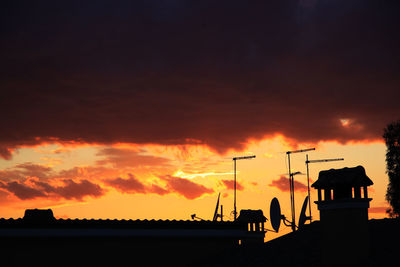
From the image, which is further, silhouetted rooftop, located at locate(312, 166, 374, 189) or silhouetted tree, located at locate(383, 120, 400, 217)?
silhouetted tree, located at locate(383, 120, 400, 217)

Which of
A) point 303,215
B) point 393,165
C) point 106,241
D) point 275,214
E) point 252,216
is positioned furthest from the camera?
point 393,165

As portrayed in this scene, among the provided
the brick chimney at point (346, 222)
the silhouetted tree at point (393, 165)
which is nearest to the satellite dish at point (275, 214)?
the brick chimney at point (346, 222)

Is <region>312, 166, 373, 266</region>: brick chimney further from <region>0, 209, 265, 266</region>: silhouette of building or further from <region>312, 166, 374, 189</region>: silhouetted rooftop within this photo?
<region>0, 209, 265, 266</region>: silhouette of building

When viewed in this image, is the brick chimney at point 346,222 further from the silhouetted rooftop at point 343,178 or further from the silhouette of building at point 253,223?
the silhouette of building at point 253,223

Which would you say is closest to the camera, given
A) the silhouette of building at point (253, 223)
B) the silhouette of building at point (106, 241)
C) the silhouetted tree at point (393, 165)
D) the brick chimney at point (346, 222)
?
the brick chimney at point (346, 222)

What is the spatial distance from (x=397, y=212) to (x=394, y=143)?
935 centimetres

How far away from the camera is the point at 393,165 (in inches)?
2665

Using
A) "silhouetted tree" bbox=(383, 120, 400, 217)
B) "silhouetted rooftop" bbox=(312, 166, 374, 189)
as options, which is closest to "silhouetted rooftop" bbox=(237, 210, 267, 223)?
"silhouetted rooftop" bbox=(312, 166, 374, 189)

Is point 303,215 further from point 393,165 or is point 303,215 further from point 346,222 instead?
point 393,165

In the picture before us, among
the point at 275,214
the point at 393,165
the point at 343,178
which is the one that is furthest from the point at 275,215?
the point at 393,165

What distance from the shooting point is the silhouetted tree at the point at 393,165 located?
66062mm

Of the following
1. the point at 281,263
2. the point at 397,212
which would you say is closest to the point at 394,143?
the point at 397,212

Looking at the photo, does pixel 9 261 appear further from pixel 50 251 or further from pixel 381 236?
pixel 381 236

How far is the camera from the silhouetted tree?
217 ft
